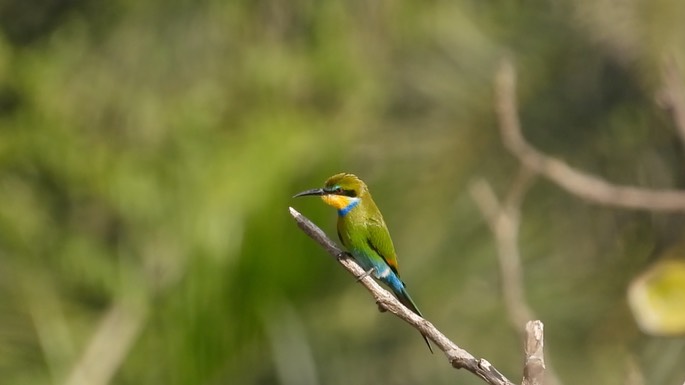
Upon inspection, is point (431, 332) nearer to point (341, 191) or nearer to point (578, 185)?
point (341, 191)

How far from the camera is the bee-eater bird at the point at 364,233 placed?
8.44 feet

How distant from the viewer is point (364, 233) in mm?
2643

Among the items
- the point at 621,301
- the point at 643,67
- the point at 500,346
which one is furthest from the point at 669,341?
the point at 643,67

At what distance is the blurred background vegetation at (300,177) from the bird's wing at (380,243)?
0.48 meters

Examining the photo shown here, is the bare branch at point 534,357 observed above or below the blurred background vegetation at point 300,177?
below

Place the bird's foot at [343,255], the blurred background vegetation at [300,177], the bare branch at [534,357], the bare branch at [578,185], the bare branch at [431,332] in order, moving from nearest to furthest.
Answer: the bare branch at [534,357] → the bare branch at [431,332] → the bird's foot at [343,255] → the bare branch at [578,185] → the blurred background vegetation at [300,177]

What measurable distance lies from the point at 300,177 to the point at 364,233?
66.4 inches

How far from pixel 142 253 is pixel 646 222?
203cm

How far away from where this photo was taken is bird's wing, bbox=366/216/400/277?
264 cm

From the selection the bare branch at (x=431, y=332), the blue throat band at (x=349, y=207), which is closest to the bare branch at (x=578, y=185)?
the blue throat band at (x=349, y=207)

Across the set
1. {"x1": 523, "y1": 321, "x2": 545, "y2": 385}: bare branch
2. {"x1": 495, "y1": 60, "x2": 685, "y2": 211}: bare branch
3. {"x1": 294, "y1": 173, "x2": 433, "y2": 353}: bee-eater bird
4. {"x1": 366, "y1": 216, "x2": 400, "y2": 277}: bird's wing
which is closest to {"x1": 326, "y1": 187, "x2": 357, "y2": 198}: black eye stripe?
{"x1": 294, "y1": 173, "x2": 433, "y2": 353}: bee-eater bird

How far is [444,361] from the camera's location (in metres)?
5.05

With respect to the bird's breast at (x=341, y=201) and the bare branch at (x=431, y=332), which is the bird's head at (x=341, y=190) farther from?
the bare branch at (x=431, y=332)

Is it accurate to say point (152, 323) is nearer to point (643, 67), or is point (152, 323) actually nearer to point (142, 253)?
point (142, 253)
